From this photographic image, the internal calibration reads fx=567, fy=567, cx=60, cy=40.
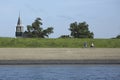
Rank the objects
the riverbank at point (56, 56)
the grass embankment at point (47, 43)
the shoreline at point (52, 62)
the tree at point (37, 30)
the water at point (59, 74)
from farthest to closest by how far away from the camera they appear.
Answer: the tree at point (37, 30)
the grass embankment at point (47, 43)
the riverbank at point (56, 56)
the shoreline at point (52, 62)
the water at point (59, 74)

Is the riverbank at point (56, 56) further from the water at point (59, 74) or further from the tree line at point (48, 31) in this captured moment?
the tree line at point (48, 31)

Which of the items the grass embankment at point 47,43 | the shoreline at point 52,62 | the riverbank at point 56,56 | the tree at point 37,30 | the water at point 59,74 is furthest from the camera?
the tree at point 37,30

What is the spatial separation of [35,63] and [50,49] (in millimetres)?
3264

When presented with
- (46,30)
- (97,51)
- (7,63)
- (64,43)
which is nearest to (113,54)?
(97,51)

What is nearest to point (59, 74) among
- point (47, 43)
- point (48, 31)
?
point (47, 43)

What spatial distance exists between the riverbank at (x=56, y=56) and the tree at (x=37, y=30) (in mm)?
22225

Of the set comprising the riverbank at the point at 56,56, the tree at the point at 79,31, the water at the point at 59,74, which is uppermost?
the tree at the point at 79,31

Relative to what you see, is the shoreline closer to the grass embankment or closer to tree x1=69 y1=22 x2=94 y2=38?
the grass embankment

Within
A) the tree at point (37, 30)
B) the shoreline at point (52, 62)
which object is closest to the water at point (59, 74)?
the shoreline at point (52, 62)

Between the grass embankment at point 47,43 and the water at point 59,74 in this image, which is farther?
the grass embankment at point 47,43

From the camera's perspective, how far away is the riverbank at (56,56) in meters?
56.3

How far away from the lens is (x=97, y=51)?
5875 centimetres

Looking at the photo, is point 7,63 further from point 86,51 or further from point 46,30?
point 46,30

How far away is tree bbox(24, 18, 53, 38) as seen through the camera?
8078 centimetres
